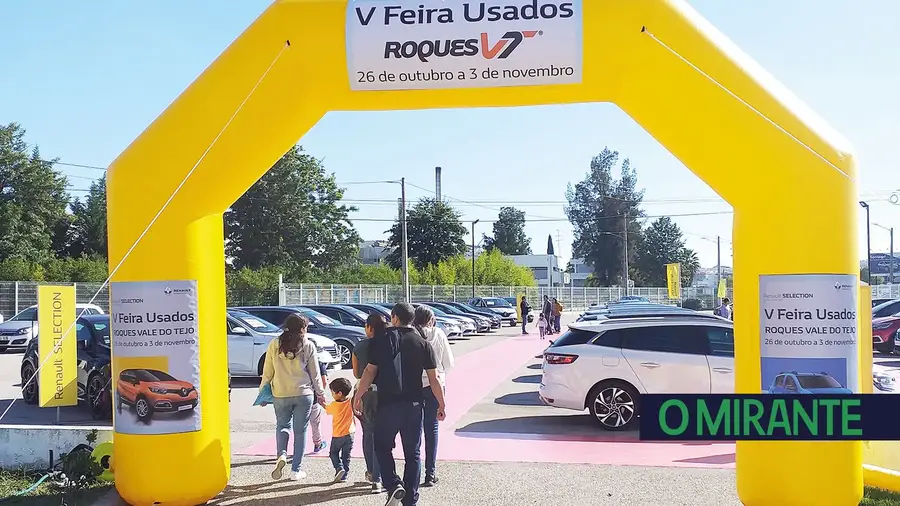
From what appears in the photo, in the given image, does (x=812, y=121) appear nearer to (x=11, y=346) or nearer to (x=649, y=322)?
(x=649, y=322)

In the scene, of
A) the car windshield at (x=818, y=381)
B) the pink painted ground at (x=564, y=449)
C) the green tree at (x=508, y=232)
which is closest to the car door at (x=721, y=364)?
the pink painted ground at (x=564, y=449)

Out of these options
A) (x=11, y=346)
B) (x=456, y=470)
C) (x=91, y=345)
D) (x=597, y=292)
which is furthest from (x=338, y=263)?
(x=456, y=470)

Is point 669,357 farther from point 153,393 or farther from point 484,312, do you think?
point 484,312

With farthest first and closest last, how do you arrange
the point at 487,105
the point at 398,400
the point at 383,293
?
1. the point at 383,293
2. the point at 487,105
3. the point at 398,400

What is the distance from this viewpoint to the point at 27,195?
51719mm

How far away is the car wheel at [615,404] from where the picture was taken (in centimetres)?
985

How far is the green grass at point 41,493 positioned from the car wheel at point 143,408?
1.13 m

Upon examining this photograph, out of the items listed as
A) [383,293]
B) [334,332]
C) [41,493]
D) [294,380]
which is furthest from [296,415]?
[383,293]

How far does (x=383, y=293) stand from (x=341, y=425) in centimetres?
3701

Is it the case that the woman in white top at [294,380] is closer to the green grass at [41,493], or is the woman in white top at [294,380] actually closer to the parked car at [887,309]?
the green grass at [41,493]

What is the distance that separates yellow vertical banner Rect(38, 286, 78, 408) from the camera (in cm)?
928

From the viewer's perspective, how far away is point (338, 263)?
61.8 metres

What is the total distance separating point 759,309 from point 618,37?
2.42m

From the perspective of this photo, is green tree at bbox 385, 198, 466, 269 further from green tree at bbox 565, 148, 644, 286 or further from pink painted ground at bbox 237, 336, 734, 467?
pink painted ground at bbox 237, 336, 734, 467
